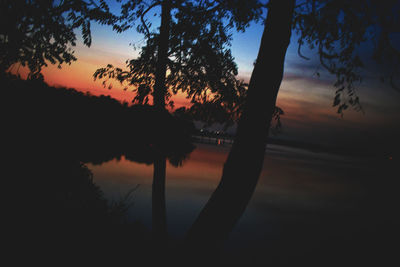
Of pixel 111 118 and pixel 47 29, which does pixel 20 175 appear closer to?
pixel 47 29

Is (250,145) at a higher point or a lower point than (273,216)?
higher

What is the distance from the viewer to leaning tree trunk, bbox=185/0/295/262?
9.98 feet

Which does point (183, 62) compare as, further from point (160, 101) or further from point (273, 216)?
point (273, 216)

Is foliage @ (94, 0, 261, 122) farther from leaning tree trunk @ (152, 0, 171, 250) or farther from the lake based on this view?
the lake

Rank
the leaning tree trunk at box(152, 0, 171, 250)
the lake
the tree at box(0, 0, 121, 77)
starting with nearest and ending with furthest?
the tree at box(0, 0, 121, 77) → the leaning tree trunk at box(152, 0, 171, 250) → the lake

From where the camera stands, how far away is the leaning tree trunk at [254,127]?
304 centimetres

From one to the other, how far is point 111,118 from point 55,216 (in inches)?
1854

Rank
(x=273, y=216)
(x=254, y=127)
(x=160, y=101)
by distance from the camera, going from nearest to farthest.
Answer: (x=254, y=127) < (x=160, y=101) < (x=273, y=216)

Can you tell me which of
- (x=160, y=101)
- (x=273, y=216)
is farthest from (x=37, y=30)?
(x=273, y=216)

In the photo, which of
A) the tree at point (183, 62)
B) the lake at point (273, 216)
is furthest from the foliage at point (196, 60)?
the lake at point (273, 216)

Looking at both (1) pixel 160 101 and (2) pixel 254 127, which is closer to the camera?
(2) pixel 254 127

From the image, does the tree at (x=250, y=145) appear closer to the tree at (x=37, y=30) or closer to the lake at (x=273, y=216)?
the tree at (x=37, y=30)

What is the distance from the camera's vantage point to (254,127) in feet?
10.0

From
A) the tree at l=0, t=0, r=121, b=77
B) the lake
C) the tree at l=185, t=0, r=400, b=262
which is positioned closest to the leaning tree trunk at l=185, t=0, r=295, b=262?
the tree at l=185, t=0, r=400, b=262
